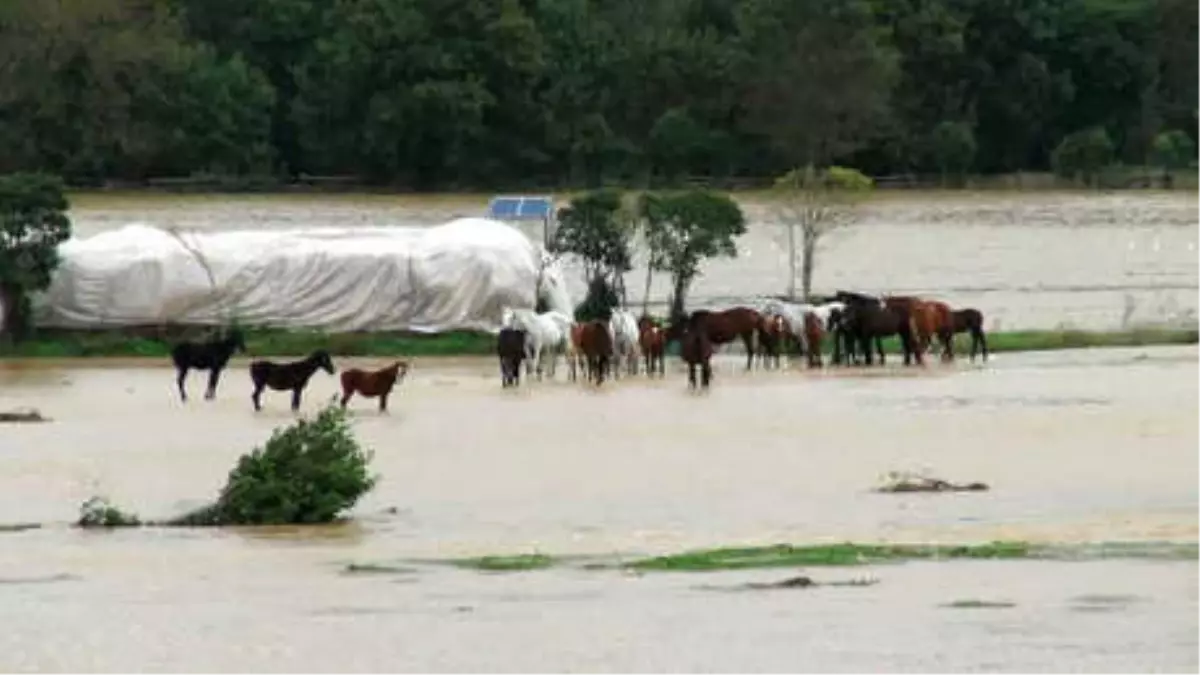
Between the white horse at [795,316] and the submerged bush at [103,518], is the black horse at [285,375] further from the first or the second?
the submerged bush at [103,518]

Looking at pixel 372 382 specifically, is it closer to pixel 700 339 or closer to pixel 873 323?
pixel 700 339

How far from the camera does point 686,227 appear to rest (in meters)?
45.7

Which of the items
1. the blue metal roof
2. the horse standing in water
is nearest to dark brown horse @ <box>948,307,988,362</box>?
the horse standing in water

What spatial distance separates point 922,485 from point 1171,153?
266ft

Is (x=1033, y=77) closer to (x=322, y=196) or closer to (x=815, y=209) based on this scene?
(x=322, y=196)

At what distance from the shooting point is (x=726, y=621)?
17672 millimetres

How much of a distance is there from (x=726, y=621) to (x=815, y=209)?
3560 centimetres

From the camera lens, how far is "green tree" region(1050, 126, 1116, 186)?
103000mm

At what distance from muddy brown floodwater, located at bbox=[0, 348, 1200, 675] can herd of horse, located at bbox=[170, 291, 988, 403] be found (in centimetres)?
48

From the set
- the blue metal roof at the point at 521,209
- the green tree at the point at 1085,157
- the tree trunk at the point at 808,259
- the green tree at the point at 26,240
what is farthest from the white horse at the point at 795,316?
the green tree at the point at 1085,157

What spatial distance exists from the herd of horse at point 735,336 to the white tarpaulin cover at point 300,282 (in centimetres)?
186

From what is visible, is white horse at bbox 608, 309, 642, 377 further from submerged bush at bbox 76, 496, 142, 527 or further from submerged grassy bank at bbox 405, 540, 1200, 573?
submerged grassy bank at bbox 405, 540, 1200, 573

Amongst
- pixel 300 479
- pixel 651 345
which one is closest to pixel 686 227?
pixel 651 345

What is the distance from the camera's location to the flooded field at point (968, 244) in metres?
56.8
